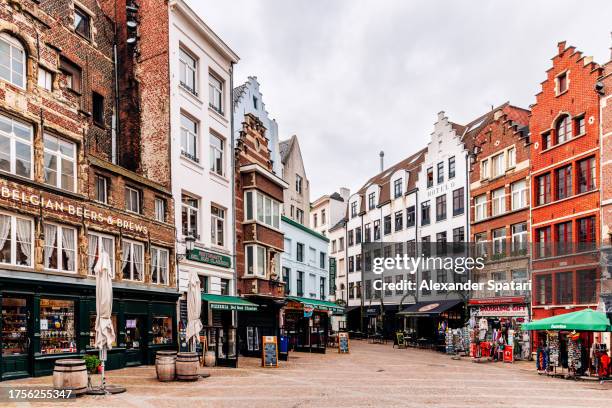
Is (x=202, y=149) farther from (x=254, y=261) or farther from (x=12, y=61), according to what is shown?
(x=12, y=61)

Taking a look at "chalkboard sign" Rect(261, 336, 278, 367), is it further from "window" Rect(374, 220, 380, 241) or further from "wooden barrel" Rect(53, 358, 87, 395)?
"window" Rect(374, 220, 380, 241)

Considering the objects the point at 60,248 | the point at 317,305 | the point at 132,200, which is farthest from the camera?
the point at 317,305

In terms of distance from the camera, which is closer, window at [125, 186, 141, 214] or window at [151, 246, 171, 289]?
window at [125, 186, 141, 214]

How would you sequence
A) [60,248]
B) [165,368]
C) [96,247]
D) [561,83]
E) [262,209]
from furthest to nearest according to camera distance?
[561,83] < [262,209] < [96,247] < [60,248] < [165,368]

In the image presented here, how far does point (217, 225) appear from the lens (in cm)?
2883

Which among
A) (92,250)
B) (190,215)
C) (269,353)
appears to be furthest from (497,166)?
(92,250)

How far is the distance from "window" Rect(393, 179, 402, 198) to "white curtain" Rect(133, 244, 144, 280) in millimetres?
34399

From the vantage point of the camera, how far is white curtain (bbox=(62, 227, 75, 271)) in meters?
19.0

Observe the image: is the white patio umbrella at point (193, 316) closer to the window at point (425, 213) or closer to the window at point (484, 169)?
the window at point (484, 169)

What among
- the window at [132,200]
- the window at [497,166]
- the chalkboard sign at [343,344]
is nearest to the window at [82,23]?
the window at [132,200]

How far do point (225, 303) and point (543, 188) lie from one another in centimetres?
2009

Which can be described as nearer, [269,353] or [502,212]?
[269,353]

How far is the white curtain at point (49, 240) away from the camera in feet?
59.7

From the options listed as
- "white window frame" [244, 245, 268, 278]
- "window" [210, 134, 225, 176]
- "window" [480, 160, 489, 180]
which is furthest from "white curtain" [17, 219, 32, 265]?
"window" [480, 160, 489, 180]
